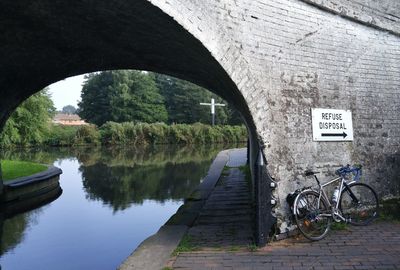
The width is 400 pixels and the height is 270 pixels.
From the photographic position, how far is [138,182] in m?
16.5

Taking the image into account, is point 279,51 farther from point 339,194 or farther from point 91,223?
point 91,223

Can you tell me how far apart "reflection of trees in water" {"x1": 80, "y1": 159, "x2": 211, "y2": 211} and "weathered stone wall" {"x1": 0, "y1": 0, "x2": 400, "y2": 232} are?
5964 mm

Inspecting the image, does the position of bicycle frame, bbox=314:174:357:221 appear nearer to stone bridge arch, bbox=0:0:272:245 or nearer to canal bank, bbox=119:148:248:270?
stone bridge arch, bbox=0:0:272:245

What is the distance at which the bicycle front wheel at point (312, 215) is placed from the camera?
5789 mm

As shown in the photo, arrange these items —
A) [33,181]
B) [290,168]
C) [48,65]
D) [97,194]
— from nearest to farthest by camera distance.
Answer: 1. [290,168]
2. [48,65]
3. [33,181]
4. [97,194]

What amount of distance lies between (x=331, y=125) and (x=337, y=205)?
1303 mm

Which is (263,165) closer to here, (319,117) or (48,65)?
(319,117)

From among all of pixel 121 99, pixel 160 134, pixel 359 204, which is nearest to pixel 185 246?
pixel 359 204

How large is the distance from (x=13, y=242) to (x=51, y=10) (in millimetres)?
4647

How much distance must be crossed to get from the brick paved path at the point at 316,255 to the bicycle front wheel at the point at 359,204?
1.99 feet

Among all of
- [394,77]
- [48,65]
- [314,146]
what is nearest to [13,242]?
[48,65]

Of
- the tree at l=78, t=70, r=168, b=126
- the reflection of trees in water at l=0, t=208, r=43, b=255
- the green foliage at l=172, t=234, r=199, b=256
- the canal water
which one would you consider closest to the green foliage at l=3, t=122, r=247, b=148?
the tree at l=78, t=70, r=168, b=126

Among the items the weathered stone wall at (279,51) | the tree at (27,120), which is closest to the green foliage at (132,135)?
the tree at (27,120)

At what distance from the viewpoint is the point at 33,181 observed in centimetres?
1182
